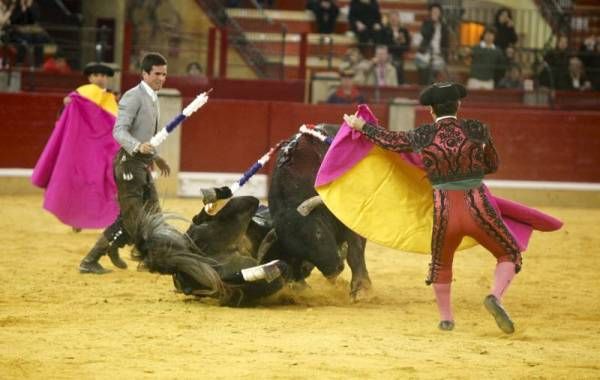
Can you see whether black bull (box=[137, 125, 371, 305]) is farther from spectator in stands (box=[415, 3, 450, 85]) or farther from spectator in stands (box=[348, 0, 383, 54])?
spectator in stands (box=[348, 0, 383, 54])

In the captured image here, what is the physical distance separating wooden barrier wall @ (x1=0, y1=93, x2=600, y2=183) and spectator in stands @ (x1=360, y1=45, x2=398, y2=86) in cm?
111

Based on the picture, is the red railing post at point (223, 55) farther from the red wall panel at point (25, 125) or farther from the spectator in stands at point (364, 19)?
the red wall panel at point (25, 125)

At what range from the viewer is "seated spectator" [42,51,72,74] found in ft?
53.0

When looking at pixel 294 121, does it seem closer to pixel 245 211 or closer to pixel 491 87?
pixel 491 87

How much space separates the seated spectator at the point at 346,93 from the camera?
16234mm

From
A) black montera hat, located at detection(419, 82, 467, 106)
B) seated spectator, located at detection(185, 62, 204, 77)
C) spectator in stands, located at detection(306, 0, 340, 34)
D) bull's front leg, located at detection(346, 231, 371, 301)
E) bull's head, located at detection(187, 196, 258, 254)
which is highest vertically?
spectator in stands, located at detection(306, 0, 340, 34)

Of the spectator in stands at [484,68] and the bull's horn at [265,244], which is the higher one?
the spectator in stands at [484,68]

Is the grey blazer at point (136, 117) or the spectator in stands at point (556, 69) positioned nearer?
the grey blazer at point (136, 117)

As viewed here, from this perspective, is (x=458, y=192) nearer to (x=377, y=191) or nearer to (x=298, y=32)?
(x=377, y=191)

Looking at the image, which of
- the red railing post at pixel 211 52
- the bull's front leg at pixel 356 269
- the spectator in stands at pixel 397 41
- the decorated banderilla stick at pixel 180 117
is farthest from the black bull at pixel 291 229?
the red railing post at pixel 211 52

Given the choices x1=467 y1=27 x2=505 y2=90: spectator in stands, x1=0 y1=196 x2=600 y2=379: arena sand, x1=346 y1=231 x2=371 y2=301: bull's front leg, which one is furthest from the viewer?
x1=467 y1=27 x2=505 y2=90: spectator in stands

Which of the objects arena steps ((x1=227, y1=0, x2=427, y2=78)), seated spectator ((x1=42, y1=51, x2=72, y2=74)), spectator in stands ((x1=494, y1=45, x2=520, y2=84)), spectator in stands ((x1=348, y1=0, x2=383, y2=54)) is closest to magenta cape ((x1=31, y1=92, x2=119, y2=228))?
seated spectator ((x1=42, y1=51, x2=72, y2=74))

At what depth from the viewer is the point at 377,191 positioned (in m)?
8.09

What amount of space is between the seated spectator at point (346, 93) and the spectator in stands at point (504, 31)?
2.63 metres
